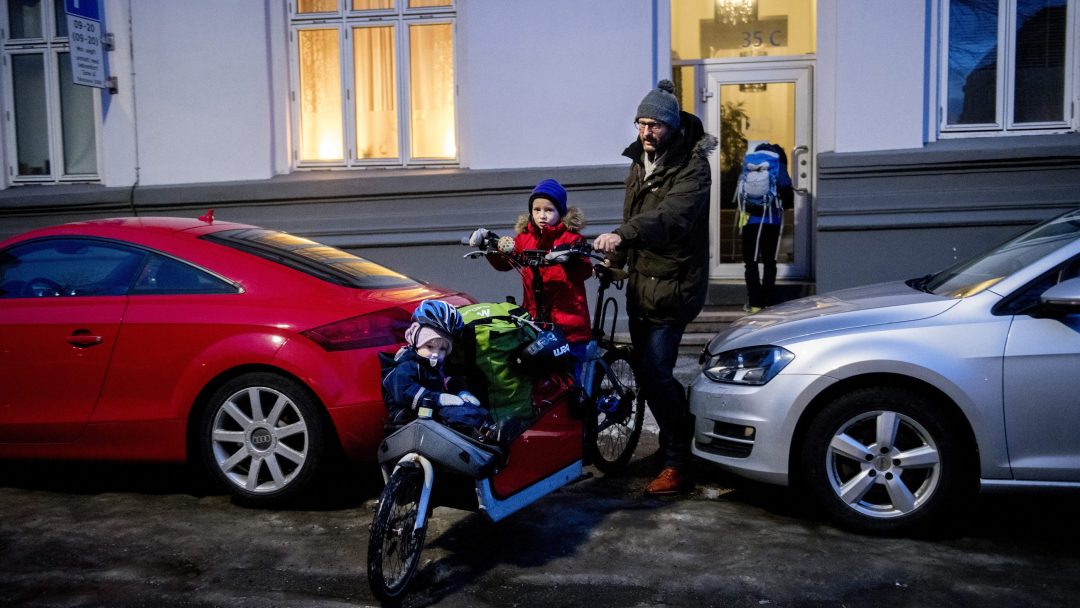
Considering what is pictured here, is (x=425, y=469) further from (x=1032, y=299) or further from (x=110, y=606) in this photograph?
(x=1032, y=299)

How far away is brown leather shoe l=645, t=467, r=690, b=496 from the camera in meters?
5.71

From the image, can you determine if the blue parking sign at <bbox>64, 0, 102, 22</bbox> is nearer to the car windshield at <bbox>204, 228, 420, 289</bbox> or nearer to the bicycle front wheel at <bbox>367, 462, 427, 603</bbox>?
the car windshield at <bbox>204, 228, 420, 289</bbox>

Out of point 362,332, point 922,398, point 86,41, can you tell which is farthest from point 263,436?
point 86,41

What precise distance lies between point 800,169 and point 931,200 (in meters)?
1.50

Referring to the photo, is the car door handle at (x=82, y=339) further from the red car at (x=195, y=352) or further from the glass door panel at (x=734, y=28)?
the glass door panel at (x=734, y=28)

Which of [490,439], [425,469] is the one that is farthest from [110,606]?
[490,439]

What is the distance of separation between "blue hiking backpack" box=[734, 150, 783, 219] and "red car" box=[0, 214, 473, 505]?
443 cm

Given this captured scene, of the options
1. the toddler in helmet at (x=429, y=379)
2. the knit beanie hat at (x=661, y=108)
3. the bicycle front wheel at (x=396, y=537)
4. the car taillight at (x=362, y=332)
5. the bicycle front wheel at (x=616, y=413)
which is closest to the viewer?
the bicycle front wheel at (x=396, y=537)

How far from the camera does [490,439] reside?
15.2ft

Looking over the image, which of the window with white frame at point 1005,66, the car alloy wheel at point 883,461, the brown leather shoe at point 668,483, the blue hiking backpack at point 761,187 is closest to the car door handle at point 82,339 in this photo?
the brown leather shoe at point 668,483

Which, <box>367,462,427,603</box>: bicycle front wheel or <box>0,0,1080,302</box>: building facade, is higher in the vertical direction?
<box>0,0,1080,302</box>: building facade

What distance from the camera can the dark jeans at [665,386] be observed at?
18.7 feet

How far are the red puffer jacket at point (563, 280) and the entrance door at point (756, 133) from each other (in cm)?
528

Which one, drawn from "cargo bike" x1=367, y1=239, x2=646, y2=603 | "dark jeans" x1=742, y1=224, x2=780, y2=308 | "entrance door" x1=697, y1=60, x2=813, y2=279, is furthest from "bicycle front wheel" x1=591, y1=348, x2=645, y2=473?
"entrance door" x1=697, y1=60, x2=813, y2=279
